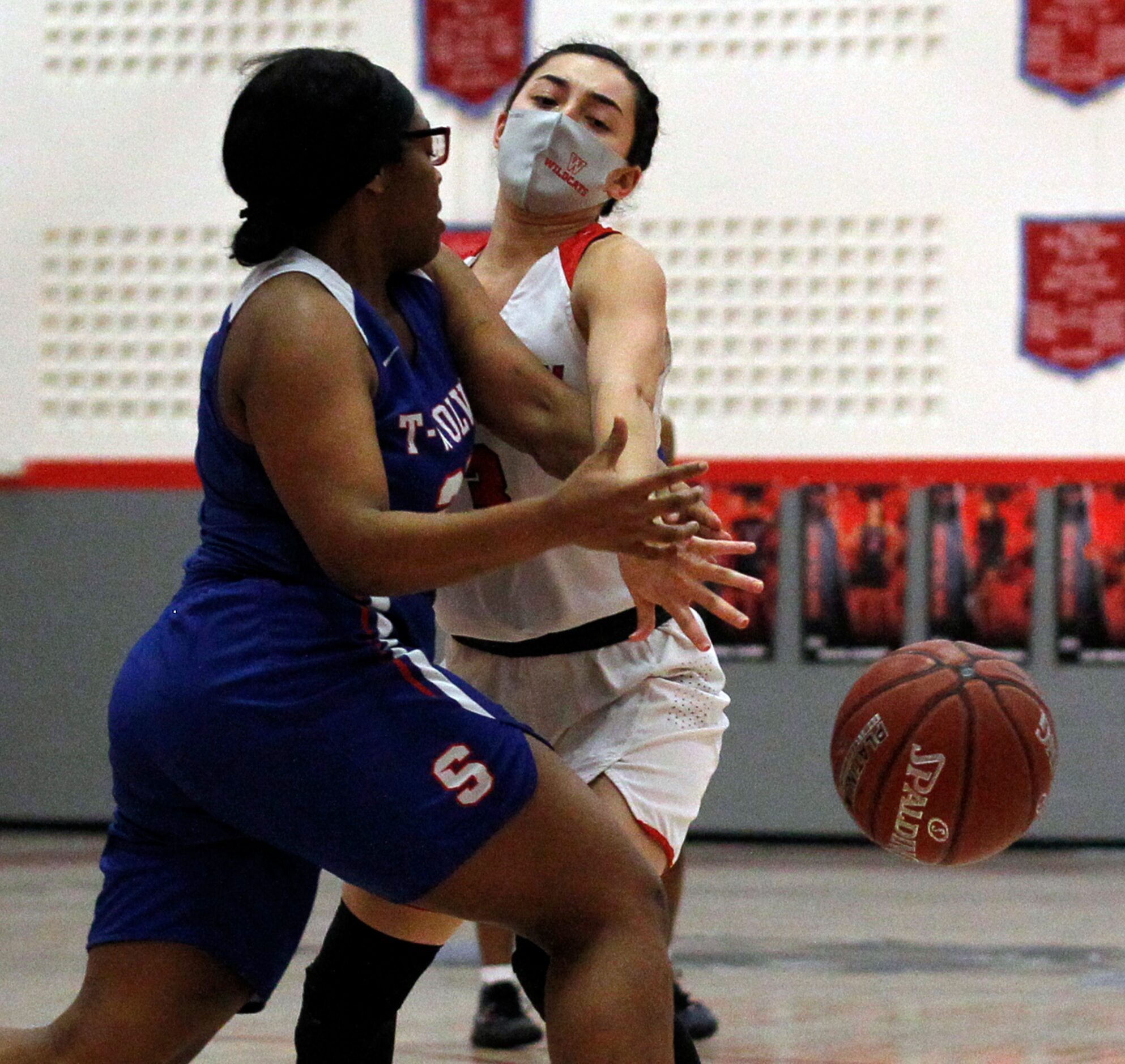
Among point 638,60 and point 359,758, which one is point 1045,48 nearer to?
point 638,60

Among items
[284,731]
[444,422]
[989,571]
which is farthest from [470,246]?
[989,571]

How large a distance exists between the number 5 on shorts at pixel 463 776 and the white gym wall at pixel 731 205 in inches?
204

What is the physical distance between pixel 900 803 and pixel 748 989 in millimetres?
1748

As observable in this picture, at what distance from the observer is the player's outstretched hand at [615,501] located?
212cm

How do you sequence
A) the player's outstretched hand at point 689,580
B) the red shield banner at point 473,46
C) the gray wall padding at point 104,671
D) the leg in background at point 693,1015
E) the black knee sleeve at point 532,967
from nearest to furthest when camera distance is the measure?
the player's outstretched hand at point 689,580
the black knee sleeve at point 532,967
the leg in background at point 693,1015
the gray wall padding at point 104,671
the red shield banner at point 473,46

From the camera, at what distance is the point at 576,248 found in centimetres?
299

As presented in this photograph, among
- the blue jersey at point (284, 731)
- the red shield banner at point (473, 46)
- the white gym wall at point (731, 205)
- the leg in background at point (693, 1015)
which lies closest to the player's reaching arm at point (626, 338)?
the blue jersey at point (284, 731)

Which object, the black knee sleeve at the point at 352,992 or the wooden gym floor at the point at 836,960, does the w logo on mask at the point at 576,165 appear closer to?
the black knee sleeve at the point at 352,992

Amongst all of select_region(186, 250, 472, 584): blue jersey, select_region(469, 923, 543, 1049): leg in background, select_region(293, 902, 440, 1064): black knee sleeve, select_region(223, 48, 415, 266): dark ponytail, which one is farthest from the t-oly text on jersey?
select_region(469, 923, 543, 1049): leg in background

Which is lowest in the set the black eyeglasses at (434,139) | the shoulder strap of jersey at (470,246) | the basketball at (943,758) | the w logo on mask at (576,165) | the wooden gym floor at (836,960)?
the wooden gym floor at (836,960)

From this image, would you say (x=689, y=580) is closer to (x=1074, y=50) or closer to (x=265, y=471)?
(x=265, y=471)

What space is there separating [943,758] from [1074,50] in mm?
4845

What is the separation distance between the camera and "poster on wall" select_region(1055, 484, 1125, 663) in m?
7.09

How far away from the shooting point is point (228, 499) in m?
2.35
